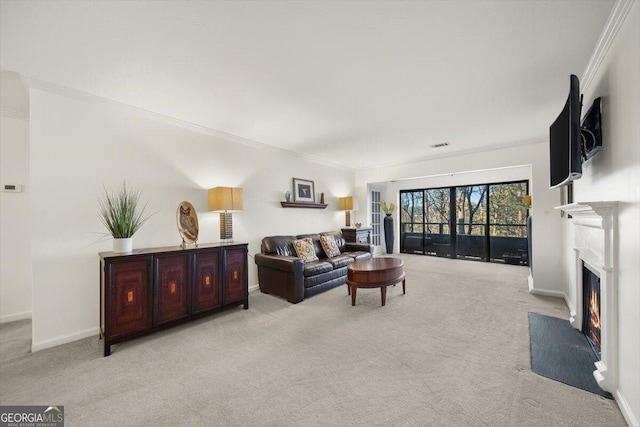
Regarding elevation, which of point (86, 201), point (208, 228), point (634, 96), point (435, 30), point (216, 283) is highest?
point (435, 30)

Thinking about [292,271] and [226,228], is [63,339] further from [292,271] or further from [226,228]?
[292,271]

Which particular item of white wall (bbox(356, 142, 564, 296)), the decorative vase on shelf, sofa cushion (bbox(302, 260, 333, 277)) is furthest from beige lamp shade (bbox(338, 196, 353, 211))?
sofa cushion (bbox(302, 260, 333, 277))

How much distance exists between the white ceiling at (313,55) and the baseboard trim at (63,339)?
255cm

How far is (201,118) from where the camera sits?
3.36 m

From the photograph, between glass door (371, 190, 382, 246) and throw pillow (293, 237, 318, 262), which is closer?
throw pillow (293, 237, 318, 262)

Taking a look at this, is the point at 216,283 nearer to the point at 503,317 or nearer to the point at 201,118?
the point at 201,118

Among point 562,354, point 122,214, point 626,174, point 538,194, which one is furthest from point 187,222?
point 538,194

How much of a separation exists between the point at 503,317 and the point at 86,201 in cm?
496

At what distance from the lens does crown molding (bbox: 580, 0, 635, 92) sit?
1563mm

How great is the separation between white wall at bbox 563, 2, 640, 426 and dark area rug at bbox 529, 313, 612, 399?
0.24 m

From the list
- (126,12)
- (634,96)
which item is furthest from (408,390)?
(126,12)

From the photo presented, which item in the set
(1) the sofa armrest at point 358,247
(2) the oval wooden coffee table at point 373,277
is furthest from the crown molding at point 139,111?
(2) the oval wooden coffee table at point 373,277

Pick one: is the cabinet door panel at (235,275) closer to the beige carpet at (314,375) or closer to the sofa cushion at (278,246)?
the beige carpet at (314,375)

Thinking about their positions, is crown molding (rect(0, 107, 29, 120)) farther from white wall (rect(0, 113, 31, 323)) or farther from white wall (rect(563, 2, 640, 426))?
white wall (rect(563, 2, 640, 426))
